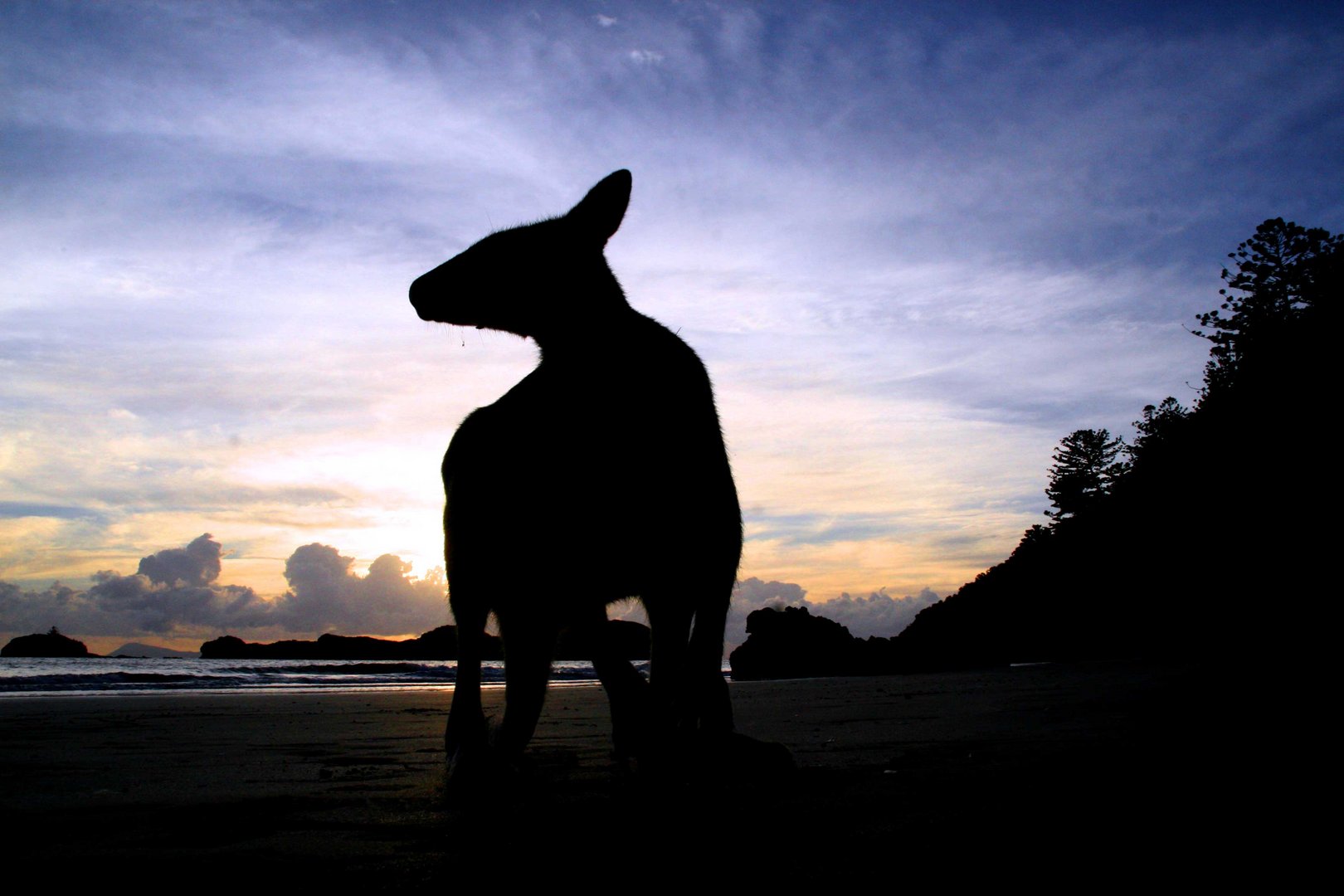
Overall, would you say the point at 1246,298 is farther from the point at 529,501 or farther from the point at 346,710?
the point at 529,501

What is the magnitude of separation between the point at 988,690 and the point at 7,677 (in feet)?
70.3

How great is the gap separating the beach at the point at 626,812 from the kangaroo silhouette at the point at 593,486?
0.32m

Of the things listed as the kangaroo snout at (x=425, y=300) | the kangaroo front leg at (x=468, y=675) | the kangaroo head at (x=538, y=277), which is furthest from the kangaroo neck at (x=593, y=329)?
the kangaroo front leg at (x=468, y=675)

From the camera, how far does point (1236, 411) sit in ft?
43.8

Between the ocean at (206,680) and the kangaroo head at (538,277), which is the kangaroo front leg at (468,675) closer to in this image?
the kangaroo head at (538,277)

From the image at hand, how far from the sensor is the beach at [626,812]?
6.09 ft

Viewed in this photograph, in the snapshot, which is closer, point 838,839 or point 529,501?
point 838,839

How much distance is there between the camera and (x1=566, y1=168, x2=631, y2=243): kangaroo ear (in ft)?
9.34

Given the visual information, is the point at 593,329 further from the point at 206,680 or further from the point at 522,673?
the point at 206,680

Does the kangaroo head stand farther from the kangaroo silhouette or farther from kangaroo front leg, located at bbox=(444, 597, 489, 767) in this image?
kangaroo front leg, located at bbox=(444, 597, 489, 767)

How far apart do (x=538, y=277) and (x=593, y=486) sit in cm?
94

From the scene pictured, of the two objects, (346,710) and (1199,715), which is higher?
(1199,715)

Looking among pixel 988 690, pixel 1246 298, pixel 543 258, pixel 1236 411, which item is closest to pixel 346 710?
pixel 988 690

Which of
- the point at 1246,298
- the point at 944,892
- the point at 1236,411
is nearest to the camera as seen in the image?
the point at 944,892
